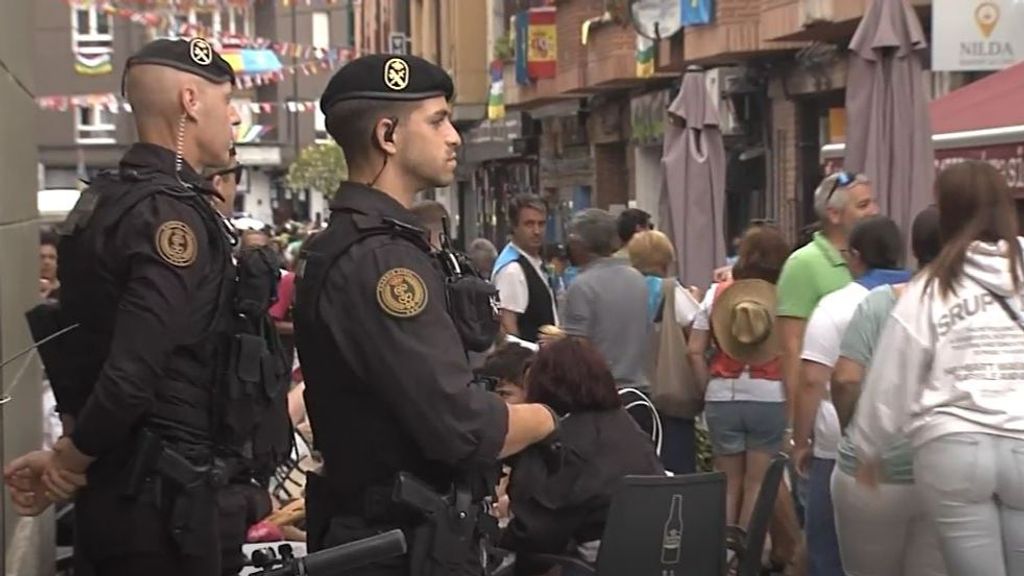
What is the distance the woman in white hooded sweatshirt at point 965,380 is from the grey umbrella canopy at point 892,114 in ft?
15.7

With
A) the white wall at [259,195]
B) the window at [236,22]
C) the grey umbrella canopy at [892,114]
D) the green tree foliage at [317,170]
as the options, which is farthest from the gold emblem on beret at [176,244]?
the white wall at [259,195]

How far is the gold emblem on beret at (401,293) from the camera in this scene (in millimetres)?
3764

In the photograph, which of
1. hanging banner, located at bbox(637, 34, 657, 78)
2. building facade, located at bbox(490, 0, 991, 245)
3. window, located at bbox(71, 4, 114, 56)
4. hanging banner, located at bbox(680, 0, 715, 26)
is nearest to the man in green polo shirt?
building facade, located at bbox(490, 0, 991, 245)

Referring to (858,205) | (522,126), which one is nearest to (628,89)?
(522,126)

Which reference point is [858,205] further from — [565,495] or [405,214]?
[405,214]

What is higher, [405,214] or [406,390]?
[405,214]

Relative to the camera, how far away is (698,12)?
77.7 ft

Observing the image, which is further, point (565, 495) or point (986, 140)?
point (986, 140)

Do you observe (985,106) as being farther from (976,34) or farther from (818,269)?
(818,269)

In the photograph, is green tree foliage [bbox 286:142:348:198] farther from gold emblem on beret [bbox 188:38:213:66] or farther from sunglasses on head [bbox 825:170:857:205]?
gold emblem on beret [bbox 188:38:213:66]

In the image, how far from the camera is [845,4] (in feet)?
60.5

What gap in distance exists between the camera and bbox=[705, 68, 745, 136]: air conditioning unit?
2425 centimetres

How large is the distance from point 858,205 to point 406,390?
16.4 ft

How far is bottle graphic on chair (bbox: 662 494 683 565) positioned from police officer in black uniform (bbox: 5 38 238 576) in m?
2.16
